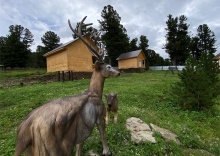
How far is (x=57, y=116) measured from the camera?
3064 millimetres

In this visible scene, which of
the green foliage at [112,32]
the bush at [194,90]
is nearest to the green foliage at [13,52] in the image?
the green foliage at [112,32]

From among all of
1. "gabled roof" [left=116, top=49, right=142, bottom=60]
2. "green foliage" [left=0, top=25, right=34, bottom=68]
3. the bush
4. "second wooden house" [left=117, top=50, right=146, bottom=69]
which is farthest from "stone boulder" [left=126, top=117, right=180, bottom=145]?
"green foliage" [left=0, top=25, right=34, bottom=68]

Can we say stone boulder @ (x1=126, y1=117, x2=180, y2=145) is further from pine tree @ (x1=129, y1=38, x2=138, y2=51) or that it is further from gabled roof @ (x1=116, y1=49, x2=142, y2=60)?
pine tree @ (x1=129, y1=38, x2=138, y2=51)

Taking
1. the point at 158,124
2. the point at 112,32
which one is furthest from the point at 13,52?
the point at 158,124

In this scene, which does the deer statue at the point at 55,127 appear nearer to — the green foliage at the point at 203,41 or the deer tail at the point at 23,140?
the deer tail at the point at 23,140

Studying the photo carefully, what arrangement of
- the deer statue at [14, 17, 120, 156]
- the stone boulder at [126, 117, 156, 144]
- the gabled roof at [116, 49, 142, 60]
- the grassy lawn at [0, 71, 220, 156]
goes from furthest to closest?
the gabled roof at [116, 49, 142, 60] → the stone boulder at [126, 117, 156, 144] → the grassy lawn at [0, 71, 220, 156] → the deer statue at [14, 17, 120, 156]

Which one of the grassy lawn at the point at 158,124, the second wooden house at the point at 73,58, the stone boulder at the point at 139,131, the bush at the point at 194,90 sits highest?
the second wooden house at the point at 73,58

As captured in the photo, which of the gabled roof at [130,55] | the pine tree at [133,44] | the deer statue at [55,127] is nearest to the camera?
the deer statue at [55,127]

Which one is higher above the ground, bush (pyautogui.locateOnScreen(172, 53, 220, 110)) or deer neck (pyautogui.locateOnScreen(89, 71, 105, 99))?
deer neck (pyautogui.locateOnScreen(89, 71, 105, 99))

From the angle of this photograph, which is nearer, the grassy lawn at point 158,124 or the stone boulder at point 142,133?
the grassy lawn at point 158,124

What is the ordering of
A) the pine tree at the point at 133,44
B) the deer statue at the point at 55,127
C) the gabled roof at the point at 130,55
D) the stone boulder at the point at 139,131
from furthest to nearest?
the pine tree at the point at 133,44, the gabled roof at the point at 130,55, the stone boulder at the point at 139,131, the deer statue at the point at 55,127

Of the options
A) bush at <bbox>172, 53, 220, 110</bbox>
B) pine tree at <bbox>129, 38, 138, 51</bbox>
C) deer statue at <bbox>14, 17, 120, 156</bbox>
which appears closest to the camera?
deer statue at <bbox>14, 17, 120, 156</bbox>

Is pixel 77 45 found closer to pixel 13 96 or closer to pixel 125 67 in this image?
pixel 13 96

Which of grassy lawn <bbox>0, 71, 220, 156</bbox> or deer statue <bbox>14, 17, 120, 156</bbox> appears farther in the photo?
grassy lawn <bbox>0, 71, 220, 156</bbox>
